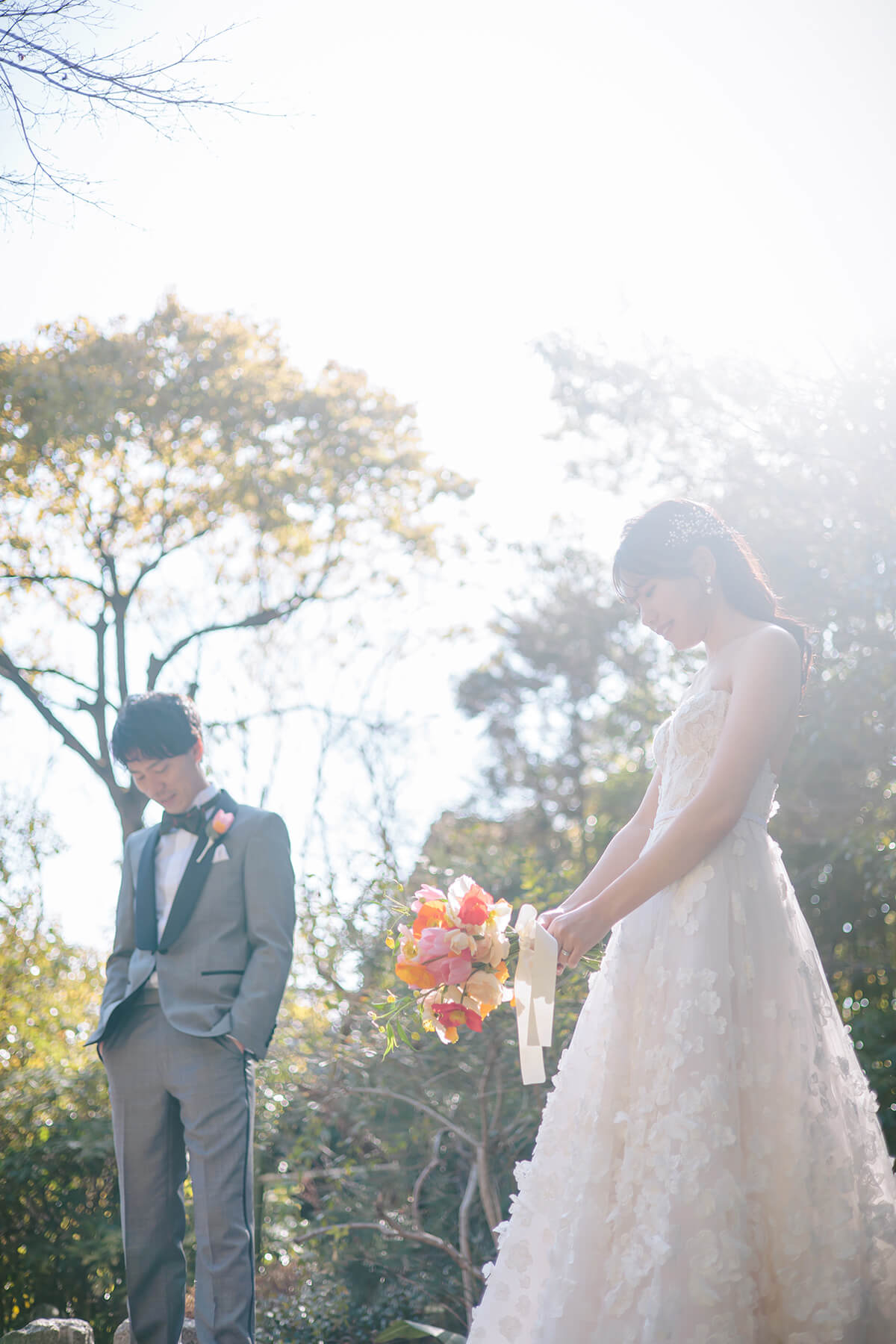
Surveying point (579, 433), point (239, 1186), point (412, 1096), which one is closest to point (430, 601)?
point (579, 433)

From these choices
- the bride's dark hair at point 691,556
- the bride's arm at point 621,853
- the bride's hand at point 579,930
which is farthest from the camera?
the bride's arm at point 621,853

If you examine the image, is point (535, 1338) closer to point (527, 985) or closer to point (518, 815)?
point (527, 985)

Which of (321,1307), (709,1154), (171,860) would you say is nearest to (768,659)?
(709,1154)

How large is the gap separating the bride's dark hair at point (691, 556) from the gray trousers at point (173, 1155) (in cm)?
166

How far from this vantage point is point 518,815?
13180mm

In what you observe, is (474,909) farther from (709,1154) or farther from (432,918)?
(709,1154)

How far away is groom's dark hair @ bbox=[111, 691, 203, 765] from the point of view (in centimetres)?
292

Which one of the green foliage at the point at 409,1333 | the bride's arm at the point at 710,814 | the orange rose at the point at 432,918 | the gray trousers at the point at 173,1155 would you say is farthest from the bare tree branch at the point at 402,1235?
the bride's arm at the point at 710,814

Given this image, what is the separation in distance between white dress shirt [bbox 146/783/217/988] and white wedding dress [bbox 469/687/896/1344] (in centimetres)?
139

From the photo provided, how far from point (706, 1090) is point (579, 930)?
35cm

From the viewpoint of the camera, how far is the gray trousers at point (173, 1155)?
8.63ft

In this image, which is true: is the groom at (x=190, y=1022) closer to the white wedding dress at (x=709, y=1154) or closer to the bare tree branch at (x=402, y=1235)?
the bare tree branch at (x=402, y=1235)

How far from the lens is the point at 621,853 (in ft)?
7.63

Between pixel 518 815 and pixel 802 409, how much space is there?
28.5 ft
